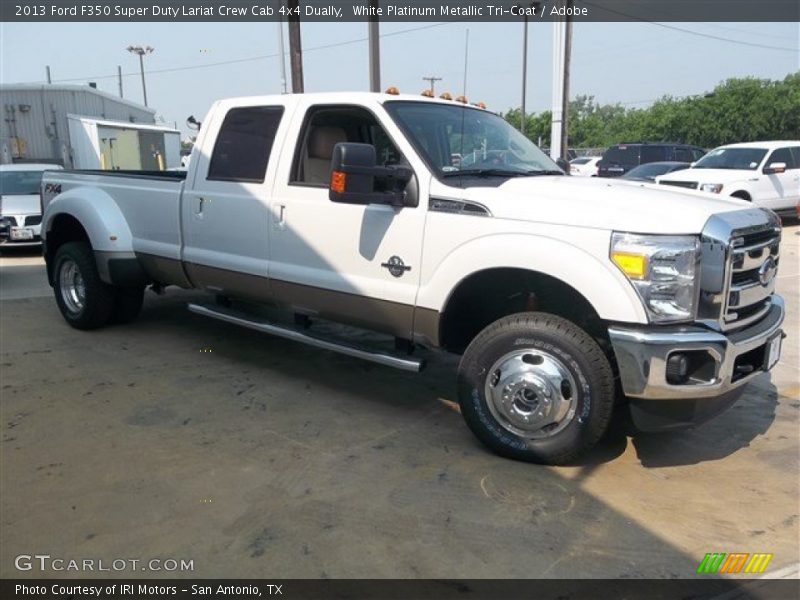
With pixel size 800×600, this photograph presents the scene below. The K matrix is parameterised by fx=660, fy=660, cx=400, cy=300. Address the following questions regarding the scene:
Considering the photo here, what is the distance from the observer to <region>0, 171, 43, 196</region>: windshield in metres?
11.9

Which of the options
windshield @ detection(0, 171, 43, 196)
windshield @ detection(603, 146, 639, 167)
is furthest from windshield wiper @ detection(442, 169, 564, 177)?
windshield @ detection(603, 146, 639, 167)

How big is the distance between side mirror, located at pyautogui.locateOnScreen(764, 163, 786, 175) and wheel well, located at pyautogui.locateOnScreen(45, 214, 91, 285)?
12.6 metres

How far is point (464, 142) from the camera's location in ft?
13.8

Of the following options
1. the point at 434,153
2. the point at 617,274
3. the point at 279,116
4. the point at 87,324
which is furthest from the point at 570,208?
the point at 87,324

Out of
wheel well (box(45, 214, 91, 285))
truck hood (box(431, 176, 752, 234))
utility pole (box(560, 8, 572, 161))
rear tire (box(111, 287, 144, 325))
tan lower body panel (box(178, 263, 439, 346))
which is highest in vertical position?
utility pole (box(560, 8, 572, 161))

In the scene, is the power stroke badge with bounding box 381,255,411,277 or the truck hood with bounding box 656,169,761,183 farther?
the truck hood with bounding box 656,169,761,183

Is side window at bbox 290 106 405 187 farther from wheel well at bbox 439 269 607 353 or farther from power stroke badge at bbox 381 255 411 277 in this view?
wheel well at bbox 439 269 607 353

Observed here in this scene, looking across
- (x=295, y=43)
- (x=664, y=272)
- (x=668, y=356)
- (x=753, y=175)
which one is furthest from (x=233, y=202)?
(x=295, y=43)

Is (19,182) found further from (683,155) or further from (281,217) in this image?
(683,155)

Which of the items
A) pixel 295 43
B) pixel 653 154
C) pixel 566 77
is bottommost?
pixel 653 154

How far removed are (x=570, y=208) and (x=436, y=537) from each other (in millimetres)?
1730

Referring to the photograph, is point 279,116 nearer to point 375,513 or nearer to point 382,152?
point 382,152

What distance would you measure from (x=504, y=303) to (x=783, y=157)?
41.8 feet

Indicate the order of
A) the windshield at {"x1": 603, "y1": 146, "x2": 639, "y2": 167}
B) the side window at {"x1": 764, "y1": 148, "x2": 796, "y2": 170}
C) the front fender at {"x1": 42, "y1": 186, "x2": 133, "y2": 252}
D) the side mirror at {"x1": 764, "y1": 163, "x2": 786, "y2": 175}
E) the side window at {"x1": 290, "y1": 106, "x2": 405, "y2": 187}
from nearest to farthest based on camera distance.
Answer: the side window at {"x1": 290, "y1": 106, "x2": 405, "y2": 187}
the front fender at {"x1": 42, "y1": 186, "x2": 133, "y2": 252}
the side mirror at {"x1": 764, "y1": 163, "x2": 786, "y2": 175}
the side window at {"x1": 764, "y1": 148, "x2": 796, "y2": 170}
the windshield at {"x1": 603, "y1": 146, "x2": 639, "y2": 167}
